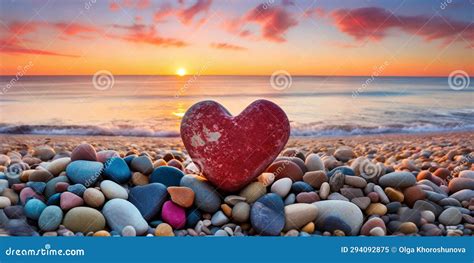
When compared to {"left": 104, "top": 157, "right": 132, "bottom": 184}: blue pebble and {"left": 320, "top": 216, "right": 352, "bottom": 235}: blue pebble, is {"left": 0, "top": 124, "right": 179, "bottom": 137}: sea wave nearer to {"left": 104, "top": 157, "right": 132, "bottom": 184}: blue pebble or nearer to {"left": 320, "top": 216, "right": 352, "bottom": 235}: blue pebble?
{"left": 104, "top": 157, "right": 132, "bottom": 184}: blue pebble

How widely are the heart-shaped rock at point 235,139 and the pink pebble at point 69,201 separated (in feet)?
3.06

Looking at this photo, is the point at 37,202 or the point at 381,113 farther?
the point at 381,113

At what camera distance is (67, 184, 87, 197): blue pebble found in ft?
12.1

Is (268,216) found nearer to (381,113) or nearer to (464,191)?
(464,191)

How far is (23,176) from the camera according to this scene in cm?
399

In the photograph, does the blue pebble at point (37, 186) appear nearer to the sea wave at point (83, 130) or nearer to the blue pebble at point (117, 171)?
the blue pebble at point (117, 171)

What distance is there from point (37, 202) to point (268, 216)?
171 centimetres

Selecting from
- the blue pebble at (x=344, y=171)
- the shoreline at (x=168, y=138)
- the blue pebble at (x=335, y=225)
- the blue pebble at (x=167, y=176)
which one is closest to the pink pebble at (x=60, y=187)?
the blue pebble at (x=167, y=176)

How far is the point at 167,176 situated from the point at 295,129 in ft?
13.6

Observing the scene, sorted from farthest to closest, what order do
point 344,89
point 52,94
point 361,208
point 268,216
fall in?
point 344,89
point 52,94
point 361,208
point 268,216

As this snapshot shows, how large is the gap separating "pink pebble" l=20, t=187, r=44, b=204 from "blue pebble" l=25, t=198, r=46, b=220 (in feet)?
0.49

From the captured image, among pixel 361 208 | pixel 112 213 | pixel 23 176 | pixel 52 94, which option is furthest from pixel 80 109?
pixel 361 208

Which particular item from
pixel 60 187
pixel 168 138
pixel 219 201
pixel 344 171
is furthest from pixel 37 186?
pixel 168 138

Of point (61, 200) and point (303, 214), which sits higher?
point (61, 200)
